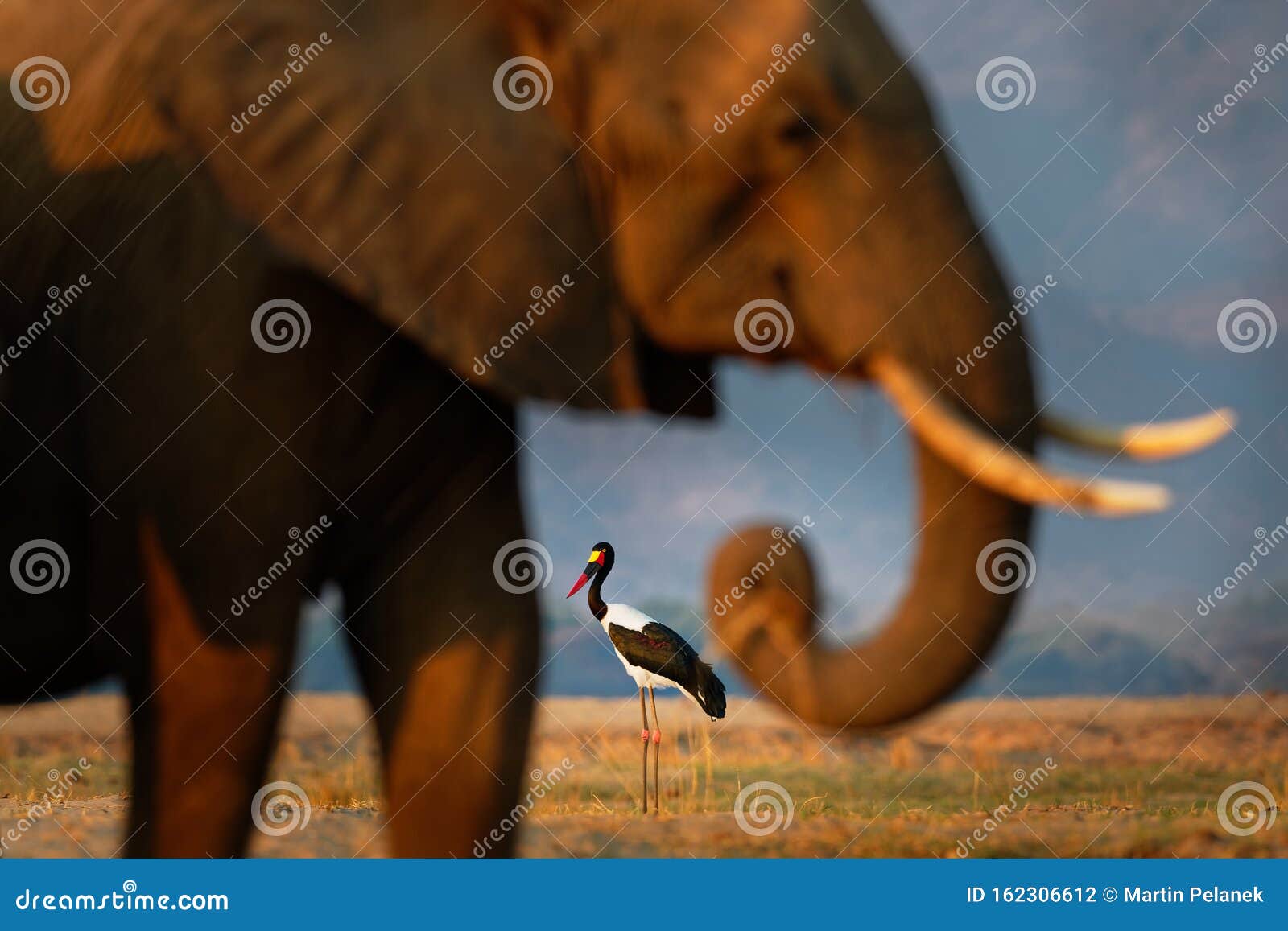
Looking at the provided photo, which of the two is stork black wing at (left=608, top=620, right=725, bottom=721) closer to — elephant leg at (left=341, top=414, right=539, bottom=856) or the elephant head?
elephant leg at (left=341, top=414, right=539, bottom=856)

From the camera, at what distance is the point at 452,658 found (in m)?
4.96

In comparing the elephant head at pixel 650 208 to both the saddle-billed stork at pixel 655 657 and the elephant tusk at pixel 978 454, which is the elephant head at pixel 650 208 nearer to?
the elephant tusk at pixel 978 454

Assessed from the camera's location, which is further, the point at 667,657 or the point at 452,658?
the point at 667,657

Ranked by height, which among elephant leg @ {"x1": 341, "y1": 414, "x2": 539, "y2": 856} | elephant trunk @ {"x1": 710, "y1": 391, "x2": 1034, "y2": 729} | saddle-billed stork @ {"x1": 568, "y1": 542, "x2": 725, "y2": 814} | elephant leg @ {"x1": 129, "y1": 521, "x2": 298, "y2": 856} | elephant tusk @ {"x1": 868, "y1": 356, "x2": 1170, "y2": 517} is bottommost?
elephant leg @ {"x1": 129, "y1": 521, "x2": 298, "y2": 856}

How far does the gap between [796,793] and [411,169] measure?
146 inches

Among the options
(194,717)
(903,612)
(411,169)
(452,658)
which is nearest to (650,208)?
(411,169)

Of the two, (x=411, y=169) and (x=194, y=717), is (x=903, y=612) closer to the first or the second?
(x=411, y=169)

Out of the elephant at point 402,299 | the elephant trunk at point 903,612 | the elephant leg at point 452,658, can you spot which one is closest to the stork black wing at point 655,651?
the elephant leg at point 452,658

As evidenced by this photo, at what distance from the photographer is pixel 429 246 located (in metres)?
4.57

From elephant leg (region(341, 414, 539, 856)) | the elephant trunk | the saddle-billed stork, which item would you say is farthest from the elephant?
the saddle-billed stork

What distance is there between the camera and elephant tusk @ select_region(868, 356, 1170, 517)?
4.05 meters

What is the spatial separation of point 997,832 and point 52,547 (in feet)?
11.5

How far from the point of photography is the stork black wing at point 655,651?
17.1 feet

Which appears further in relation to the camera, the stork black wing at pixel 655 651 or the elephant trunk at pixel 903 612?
the stork black wing at pixel 655 651
